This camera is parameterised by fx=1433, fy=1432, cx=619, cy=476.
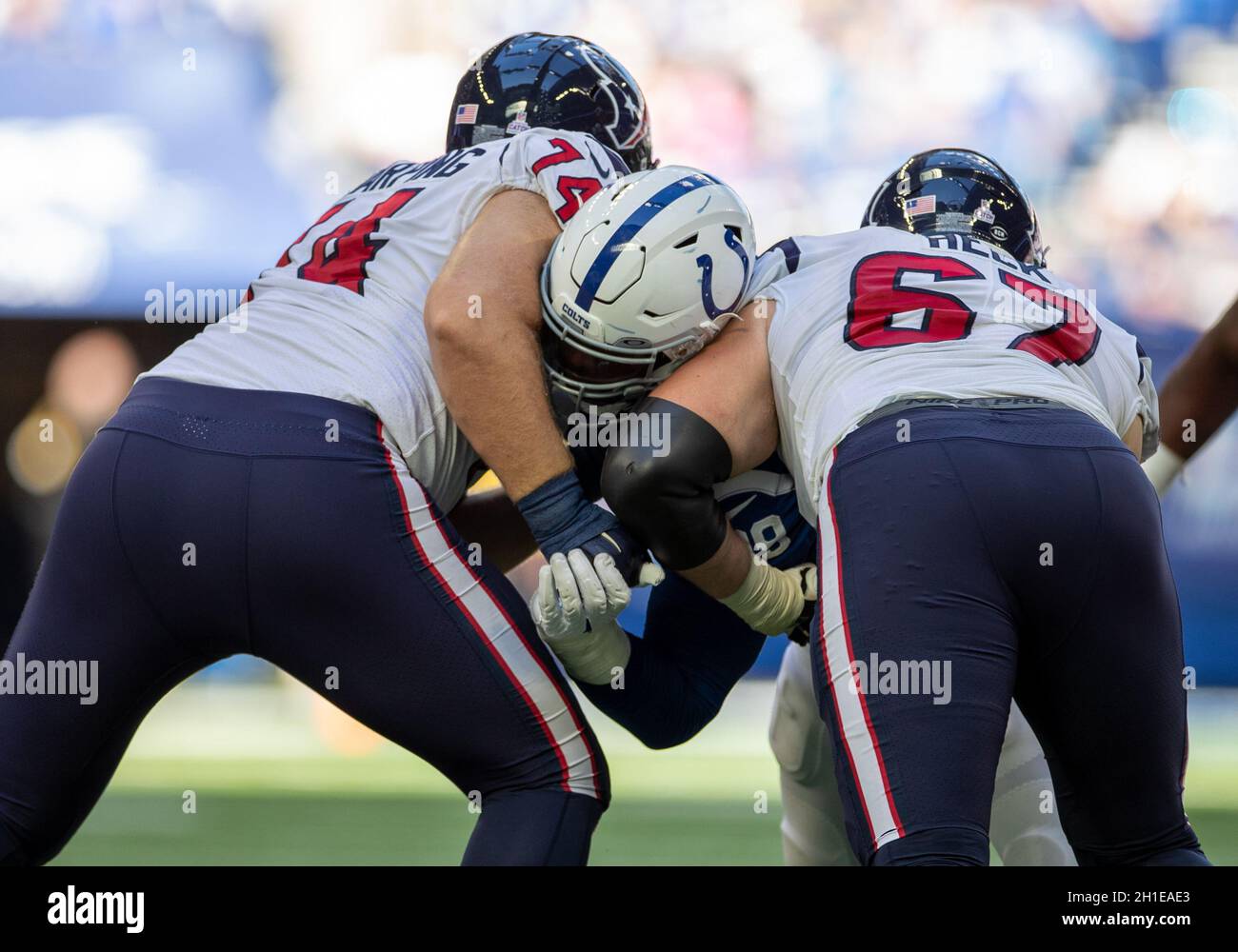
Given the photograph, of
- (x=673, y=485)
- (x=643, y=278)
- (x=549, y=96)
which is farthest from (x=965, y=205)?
(x=673, y=485)

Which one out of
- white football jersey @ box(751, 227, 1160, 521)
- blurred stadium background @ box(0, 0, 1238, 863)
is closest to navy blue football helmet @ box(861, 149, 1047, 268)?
white football jersey @ box(751, 227, 1160, 521)

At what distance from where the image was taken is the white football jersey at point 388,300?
2010mm

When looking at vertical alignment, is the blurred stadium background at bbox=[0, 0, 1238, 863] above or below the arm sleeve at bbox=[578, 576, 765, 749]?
above

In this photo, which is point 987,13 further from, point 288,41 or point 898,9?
point 288,41

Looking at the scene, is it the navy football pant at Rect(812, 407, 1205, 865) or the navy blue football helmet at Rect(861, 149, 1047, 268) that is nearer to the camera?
the navy football pant at Rect(812, 407, 1205, 865)

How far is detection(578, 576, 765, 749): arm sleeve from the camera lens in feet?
7.88

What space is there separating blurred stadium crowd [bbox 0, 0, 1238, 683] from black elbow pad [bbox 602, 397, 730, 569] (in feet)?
12.4

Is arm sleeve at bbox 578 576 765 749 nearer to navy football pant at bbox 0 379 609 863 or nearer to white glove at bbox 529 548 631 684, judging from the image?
white glove at bbox 529 548 631 684

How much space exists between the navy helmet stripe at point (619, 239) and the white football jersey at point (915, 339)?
20 centimetres

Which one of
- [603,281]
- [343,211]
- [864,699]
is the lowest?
[864,699]

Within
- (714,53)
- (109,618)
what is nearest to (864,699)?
(109,618)

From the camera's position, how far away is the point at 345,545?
1871 millimetres

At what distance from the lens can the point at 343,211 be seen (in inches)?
88.5

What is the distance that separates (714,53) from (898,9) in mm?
780
